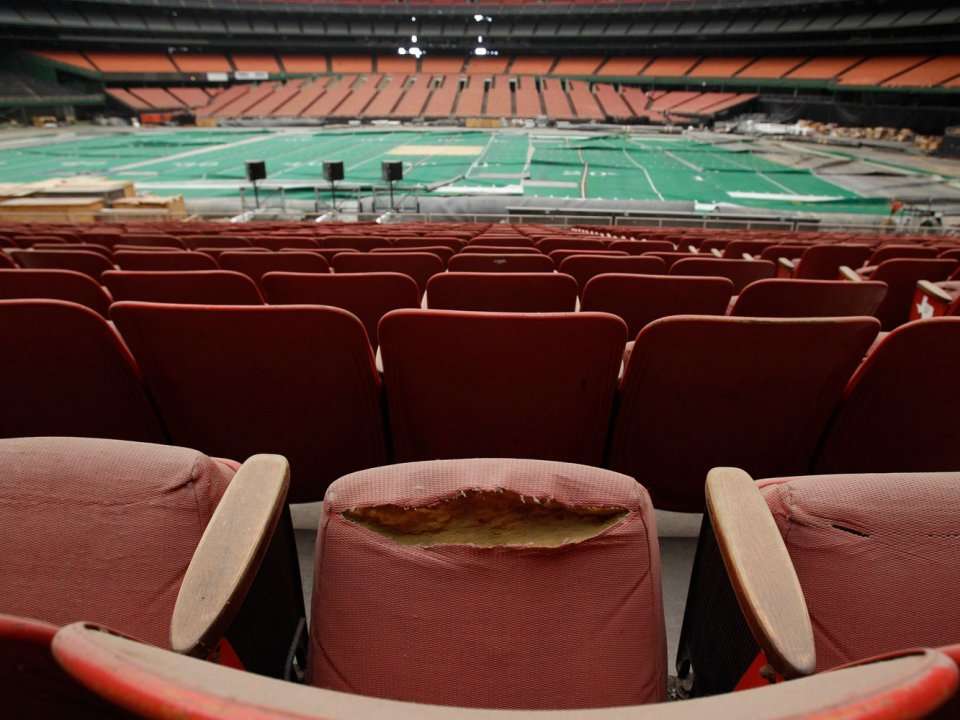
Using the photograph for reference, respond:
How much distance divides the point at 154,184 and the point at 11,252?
500 inches

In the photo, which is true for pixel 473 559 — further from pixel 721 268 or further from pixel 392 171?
pixel 392 171

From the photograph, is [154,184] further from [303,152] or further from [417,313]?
[417,313]

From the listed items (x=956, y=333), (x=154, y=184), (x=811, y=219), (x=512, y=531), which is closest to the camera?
(x=512, y=531)

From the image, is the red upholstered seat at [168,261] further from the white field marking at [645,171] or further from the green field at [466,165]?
the white field marking at [645,171]

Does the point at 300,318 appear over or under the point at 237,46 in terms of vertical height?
under

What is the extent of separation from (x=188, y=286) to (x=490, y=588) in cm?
173

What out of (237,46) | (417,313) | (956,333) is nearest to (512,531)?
(417,313)

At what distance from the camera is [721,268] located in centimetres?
288

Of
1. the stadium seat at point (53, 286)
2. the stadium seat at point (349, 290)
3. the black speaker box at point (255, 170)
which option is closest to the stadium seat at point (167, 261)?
the stadium seat at point (53, 286)

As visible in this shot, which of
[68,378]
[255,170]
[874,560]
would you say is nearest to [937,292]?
[874,560]

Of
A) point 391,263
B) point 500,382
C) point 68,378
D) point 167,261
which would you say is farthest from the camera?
point 391,263

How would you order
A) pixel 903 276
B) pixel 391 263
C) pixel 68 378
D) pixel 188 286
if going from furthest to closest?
pixel 903 276
pixel 391 263
pixel 188 286
pixel 68 378

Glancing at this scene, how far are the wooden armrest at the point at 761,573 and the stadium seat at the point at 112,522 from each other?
0.66 m

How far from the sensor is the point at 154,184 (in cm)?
1369
